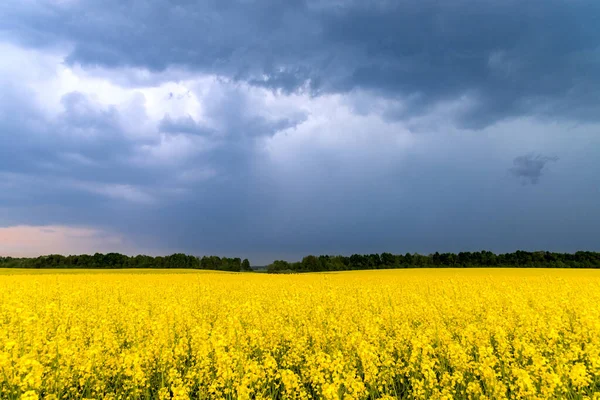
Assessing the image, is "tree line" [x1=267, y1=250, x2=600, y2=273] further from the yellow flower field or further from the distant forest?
the yellow flower field

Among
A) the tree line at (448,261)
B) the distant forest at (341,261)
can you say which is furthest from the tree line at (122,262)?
the tree line at (448,261)

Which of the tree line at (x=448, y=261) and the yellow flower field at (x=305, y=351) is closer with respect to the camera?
the yellow flower field at (x=305, y=351)

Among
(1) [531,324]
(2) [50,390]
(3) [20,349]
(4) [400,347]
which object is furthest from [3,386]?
(1) [531,324]

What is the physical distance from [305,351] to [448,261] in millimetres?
67991

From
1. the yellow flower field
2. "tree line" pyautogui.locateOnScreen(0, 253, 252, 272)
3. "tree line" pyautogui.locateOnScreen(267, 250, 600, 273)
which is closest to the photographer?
the yellow flower field

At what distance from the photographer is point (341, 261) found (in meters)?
74.4

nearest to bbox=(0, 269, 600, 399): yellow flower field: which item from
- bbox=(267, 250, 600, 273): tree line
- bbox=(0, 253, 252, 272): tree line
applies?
bbox=(267, 250, 600, 273): tree line

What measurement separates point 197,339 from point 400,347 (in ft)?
16.1

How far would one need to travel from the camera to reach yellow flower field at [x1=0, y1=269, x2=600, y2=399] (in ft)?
17.4

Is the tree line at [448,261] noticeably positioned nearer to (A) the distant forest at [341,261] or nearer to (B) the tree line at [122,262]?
(A) the distant forest at [341,261]

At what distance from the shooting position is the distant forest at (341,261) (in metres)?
64.0

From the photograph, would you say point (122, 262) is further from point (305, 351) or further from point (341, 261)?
point (305, 351)

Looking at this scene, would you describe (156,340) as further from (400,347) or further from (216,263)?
(216,263)

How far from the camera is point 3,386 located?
5.55 metres
